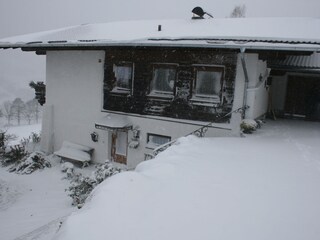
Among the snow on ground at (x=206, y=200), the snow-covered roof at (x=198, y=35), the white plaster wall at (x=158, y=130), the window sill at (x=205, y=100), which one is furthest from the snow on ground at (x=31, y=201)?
the window sill at (x=205, y=100)

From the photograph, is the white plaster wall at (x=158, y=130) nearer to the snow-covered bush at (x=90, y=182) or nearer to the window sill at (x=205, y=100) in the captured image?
the window sill at (x=205, y=100)

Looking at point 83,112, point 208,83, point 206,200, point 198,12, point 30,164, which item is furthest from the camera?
point 198,12

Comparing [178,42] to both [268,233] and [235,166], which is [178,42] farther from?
[268,233]

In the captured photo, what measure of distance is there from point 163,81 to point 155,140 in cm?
255

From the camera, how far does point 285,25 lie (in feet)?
38.7

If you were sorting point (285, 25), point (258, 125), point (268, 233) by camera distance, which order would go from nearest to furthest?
point (268, 233), point (258, 125), point (285, 25)

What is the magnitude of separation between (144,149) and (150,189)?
7.62 metres

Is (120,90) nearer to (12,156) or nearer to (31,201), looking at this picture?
(31,201)

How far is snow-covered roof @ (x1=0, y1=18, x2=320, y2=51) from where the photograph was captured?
30.2ft

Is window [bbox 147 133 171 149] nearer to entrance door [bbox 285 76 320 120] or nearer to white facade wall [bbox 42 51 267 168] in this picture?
white facade wall [bbox 42 51 267 168]

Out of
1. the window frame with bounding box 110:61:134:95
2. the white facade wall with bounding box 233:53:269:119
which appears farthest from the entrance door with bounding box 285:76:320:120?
the window frame with bounding box 110:61:134:95

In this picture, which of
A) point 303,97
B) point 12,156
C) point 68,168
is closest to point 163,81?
point 68,168

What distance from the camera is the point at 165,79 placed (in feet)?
A: 38.1

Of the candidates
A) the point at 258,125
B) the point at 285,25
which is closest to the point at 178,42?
the point at 258,125
